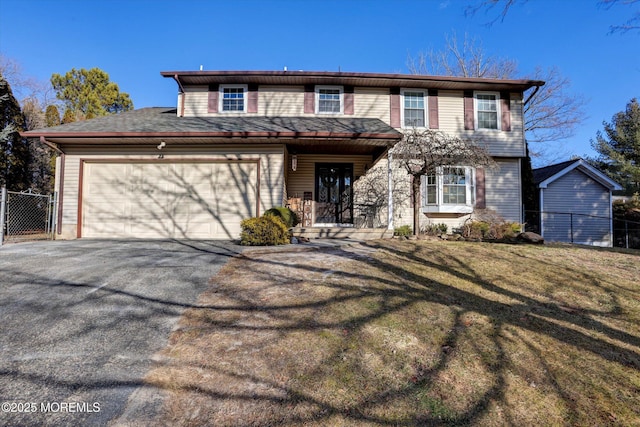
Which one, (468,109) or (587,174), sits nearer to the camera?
(468,109)

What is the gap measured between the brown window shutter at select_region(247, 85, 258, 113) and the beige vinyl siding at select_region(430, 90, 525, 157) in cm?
658

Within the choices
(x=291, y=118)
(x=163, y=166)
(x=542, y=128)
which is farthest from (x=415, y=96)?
(x=542, y=128)

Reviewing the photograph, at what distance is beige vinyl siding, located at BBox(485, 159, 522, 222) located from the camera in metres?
11.1

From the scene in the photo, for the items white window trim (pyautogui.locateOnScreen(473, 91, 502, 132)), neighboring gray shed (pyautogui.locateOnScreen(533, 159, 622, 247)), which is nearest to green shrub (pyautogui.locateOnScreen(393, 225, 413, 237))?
white window trim (pyautogui.locateOnScreen(473, 91, 502, 132))

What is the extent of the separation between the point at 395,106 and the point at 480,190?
4.24m

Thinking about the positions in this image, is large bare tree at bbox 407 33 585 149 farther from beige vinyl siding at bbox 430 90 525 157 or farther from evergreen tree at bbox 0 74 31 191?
evergreen tree at bbox 0 74 31 191

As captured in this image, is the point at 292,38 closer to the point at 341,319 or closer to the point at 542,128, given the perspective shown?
the point at 341,319

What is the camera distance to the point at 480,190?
11.0m

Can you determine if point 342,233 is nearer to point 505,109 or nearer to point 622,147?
point 505,109

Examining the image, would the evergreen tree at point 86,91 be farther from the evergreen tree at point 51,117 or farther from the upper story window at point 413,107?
the upper story window at point 413,107

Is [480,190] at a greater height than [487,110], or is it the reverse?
[487,110]

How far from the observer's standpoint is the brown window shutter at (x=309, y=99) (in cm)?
1118

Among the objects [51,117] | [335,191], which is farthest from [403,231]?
[51,117]

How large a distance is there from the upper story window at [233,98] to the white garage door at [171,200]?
312 centimetres
